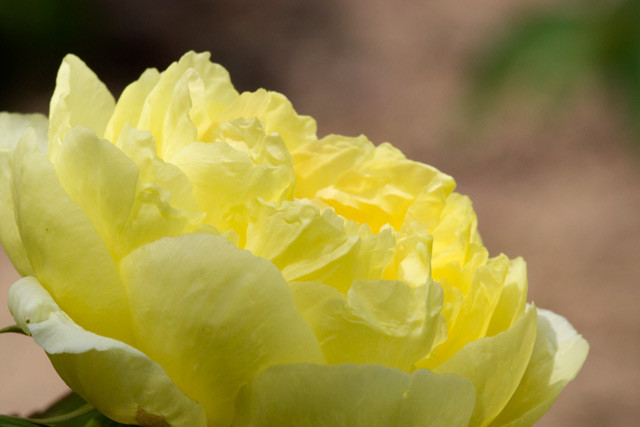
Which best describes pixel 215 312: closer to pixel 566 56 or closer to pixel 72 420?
pixel 72 420

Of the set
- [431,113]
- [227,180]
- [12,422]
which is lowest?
[12,422]

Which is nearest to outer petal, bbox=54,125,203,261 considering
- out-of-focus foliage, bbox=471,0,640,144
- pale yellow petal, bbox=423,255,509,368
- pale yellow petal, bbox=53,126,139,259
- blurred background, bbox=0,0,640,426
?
pale yellow petal, bbox=53,126,139,259

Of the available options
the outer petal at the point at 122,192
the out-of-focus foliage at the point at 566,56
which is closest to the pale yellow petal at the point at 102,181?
the outer petal at the point at 122,192

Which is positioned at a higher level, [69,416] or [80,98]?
[80,98]

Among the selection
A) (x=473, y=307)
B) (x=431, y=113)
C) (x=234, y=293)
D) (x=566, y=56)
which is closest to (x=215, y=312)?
(x=234, y=293)

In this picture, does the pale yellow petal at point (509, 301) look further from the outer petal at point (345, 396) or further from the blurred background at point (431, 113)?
the blurred background at point (431, 113)

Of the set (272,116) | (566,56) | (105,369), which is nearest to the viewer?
(105,369)

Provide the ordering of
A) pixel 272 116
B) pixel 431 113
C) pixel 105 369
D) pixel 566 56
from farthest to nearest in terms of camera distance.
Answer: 1. pixel 431 113
2. pixel 566 56
3. pixel 272 116
4. pixel 105 369
